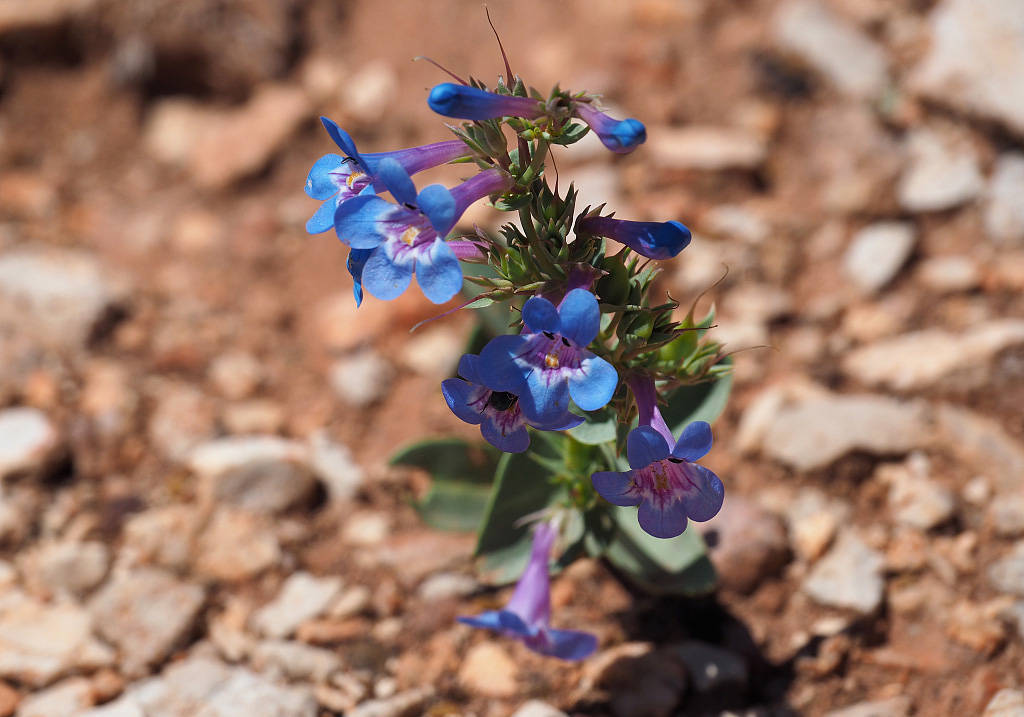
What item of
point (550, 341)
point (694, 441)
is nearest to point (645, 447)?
point (694, 441)

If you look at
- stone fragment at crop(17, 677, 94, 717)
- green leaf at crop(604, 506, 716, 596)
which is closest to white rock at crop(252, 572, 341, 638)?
stone fragment at crop(17, 677, 94, 717)

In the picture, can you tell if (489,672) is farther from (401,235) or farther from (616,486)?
(401,235)

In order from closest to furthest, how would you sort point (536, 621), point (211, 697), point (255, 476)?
point (536, 621)
point (211, 697)
point (255, 476)

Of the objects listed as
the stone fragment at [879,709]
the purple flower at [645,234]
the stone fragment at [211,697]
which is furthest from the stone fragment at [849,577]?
the stone fragment at [211,697]

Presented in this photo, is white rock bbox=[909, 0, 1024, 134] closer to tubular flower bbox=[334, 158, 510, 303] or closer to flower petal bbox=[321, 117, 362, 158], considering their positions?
tubular flower bbox=[334, 158, 510, 303]

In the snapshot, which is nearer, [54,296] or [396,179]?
[396,179]

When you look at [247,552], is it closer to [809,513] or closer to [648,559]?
[648,559]

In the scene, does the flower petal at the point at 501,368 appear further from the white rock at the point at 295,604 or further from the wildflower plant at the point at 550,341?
the white rock at the point at 295,604
